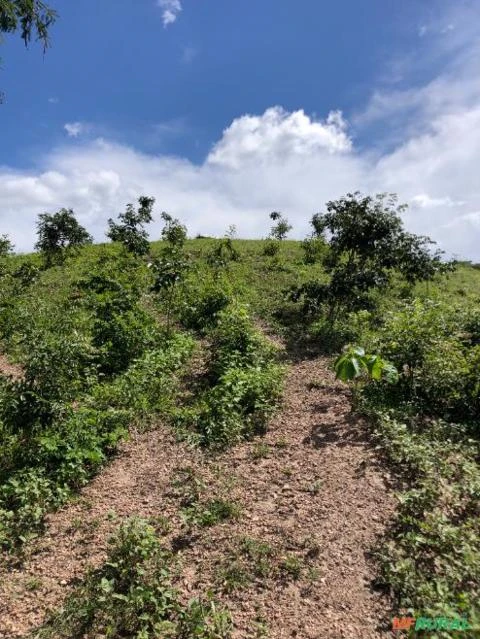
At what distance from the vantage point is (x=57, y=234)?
20.0 meters

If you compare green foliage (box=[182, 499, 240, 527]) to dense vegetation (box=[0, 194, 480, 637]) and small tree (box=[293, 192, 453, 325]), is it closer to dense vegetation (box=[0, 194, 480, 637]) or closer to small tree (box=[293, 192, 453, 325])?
dense vegetation (box=[0, 194, 480, 637])

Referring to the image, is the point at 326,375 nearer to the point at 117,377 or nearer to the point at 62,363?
the point at 117,377

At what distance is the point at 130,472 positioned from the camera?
253 inches

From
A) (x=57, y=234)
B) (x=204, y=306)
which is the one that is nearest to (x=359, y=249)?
(x=204, y=306)

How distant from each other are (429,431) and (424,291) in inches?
448

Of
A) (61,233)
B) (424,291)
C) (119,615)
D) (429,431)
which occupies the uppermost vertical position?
(61,233)

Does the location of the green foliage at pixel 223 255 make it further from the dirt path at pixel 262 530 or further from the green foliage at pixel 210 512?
the green foliage at pixel 210 512

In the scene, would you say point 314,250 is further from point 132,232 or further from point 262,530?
point 262,530

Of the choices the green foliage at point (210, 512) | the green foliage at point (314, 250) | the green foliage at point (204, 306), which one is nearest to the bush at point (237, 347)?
the green foliage at point (204, 306)

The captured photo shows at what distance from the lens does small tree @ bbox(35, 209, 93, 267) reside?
19.7 metres

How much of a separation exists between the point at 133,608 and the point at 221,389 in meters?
4.00

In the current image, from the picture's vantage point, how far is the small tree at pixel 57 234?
19734 mm

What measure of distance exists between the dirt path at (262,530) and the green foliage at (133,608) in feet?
0.68

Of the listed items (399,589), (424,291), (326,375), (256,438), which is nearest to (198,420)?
(256,438)
